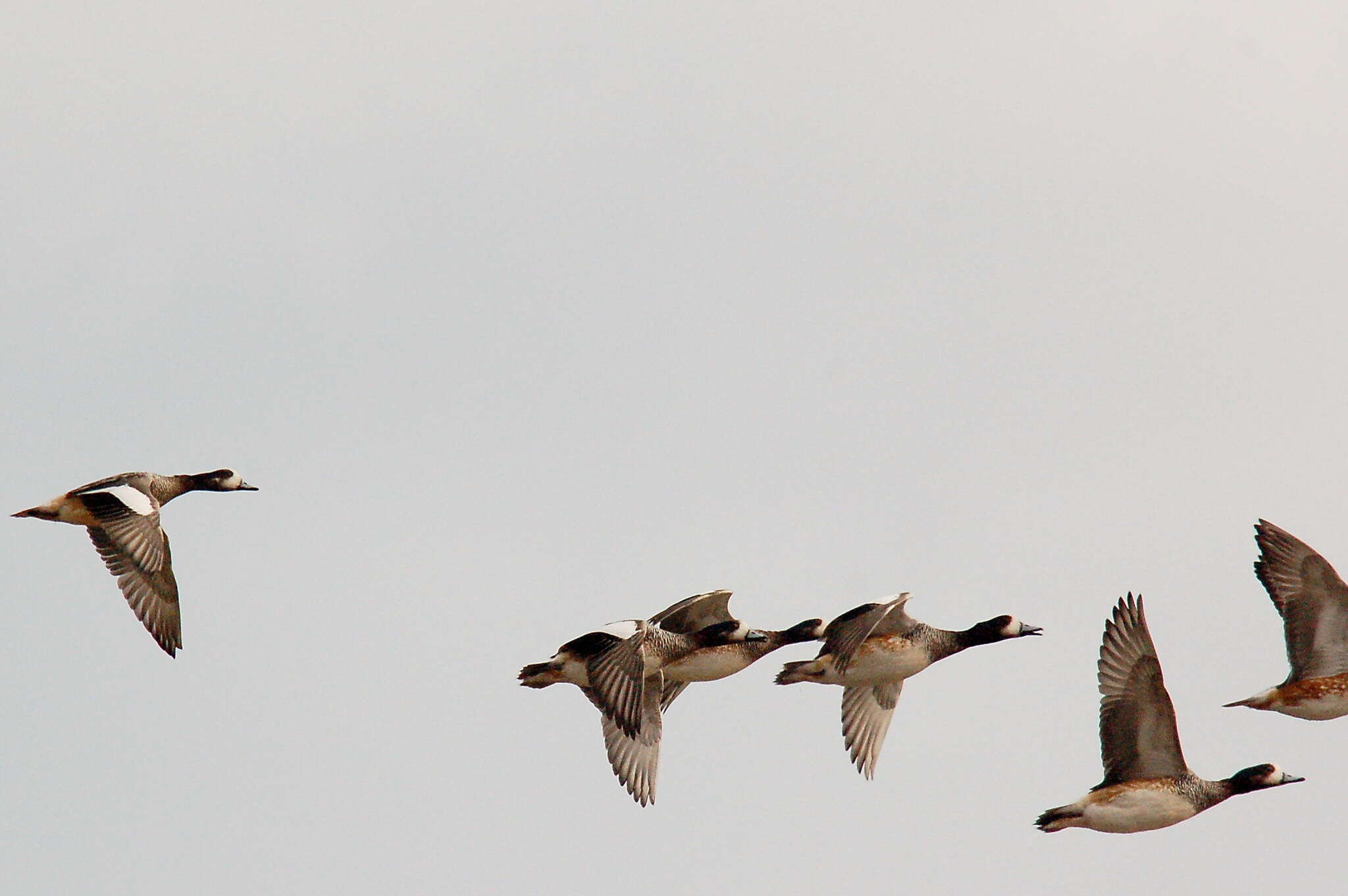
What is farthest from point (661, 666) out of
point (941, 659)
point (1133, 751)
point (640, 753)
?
point (1133, 751)

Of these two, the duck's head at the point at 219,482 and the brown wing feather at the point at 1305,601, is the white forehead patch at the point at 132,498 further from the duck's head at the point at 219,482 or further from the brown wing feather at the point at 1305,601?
the brown wing feather at the point at 1305,601

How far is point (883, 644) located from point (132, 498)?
33.8ft

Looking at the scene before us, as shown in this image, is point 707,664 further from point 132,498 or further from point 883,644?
point 132,498

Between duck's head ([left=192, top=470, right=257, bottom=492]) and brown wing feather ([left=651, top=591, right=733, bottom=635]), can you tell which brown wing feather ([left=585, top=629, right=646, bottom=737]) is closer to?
brown wing feather ([left=651, top=591, right=733, bottom=635])

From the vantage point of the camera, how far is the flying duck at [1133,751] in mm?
26266

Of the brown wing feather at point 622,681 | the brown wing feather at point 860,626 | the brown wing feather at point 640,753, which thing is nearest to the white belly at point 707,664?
the brown wing feather at point 640,753

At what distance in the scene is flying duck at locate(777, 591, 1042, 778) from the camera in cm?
2992

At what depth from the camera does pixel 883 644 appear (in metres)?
30.7

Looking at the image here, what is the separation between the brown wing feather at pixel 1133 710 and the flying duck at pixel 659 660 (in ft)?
18.0

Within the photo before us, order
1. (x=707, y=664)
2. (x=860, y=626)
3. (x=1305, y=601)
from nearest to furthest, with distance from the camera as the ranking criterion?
1. (x=1305, y=601)
2. (x=860, y=626)
3. (x=707, y=664)

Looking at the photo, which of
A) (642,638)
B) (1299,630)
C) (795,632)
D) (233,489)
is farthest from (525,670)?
(1299,630)

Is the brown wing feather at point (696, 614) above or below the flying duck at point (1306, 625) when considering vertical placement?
above

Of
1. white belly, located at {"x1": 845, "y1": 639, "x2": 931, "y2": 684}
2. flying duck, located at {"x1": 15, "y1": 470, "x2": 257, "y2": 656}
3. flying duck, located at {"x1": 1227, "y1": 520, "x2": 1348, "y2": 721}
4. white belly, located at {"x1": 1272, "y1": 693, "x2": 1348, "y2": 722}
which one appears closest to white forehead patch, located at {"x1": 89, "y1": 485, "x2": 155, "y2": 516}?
flying duck, located at {"x1": 15, "y1": 470, "x2": 257, "y2": 656}

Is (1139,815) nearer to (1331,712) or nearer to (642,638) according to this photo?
(1331,712)
